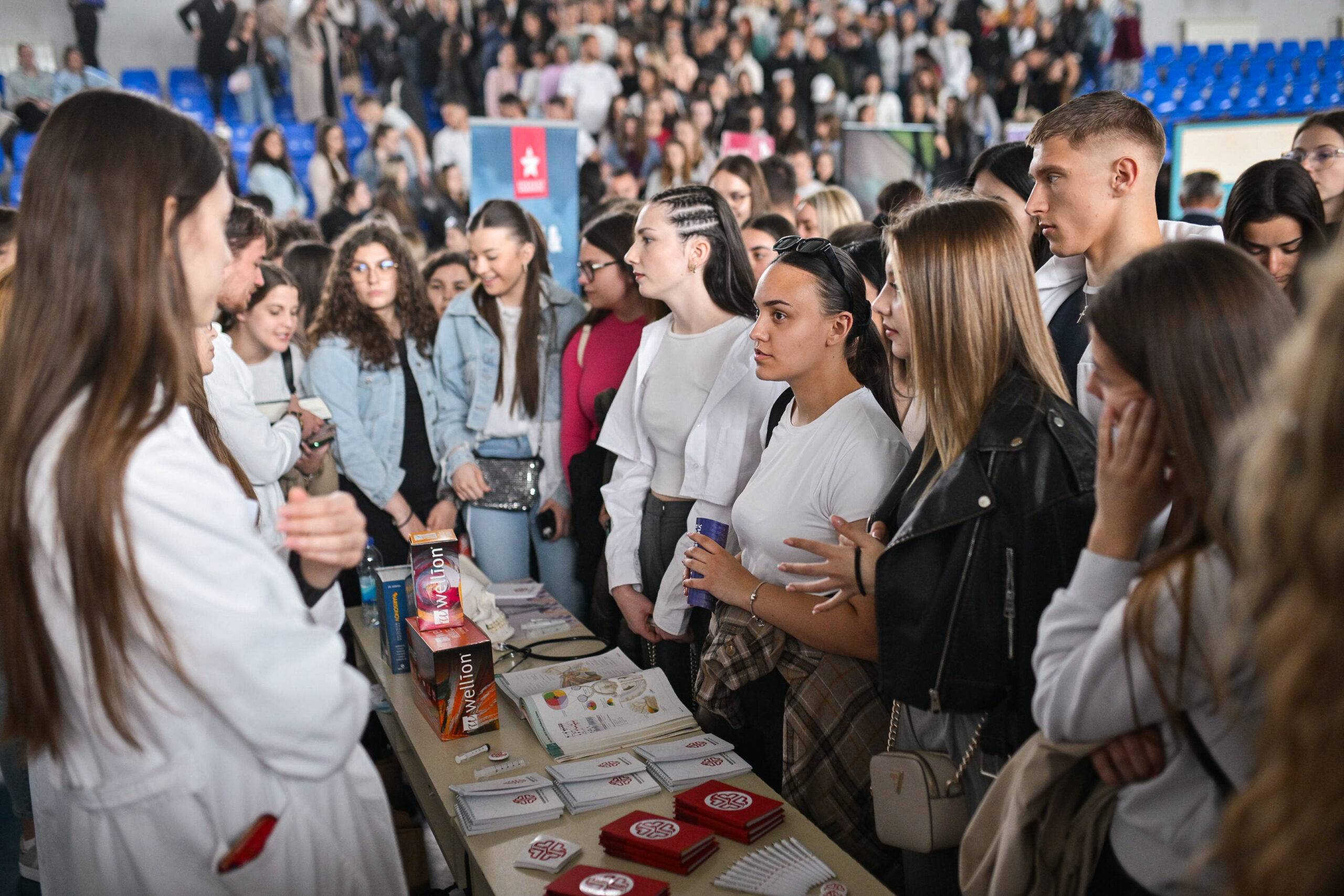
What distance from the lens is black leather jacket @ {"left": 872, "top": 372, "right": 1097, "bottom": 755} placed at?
156 cm

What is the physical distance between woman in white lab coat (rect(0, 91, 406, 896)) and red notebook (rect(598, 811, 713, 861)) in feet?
1.77

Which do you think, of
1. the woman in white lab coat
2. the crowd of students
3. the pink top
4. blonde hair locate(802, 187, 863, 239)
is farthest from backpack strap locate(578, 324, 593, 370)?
the woman in white lab coat

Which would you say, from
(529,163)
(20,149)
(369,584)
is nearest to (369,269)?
(369,584)

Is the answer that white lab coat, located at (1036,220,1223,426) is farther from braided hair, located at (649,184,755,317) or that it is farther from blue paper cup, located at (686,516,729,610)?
blue paper cup, located at (686,516,729,610)

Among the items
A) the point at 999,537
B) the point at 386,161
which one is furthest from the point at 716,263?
the point at 386,161

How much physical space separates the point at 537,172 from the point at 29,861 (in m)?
3.56

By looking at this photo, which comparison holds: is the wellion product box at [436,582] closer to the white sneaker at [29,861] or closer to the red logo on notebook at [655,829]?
the red logo on notebook at [655,829]

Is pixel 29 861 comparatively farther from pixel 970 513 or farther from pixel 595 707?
pixel 970 513

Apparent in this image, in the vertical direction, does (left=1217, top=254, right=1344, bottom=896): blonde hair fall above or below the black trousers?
below

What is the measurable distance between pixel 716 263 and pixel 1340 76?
12.1 m

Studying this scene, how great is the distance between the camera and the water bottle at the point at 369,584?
9.28 ft

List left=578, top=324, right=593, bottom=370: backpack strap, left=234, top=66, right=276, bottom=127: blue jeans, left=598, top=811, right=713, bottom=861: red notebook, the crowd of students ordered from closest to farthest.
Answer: the crowd of students, left=598, top=811, right=713, bottom=861: red notebook, left=578, top=324, right=593, bottom=370: backpack strap, left=234, top=66, right=276, bottom=127: blue jeans

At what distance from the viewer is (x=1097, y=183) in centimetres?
224

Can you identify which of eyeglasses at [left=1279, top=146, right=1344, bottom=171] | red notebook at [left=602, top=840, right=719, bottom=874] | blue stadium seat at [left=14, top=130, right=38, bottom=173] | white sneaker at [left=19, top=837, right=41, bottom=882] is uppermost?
blue stadium seat at [left=14, top=130, right=38, bottom=173]
